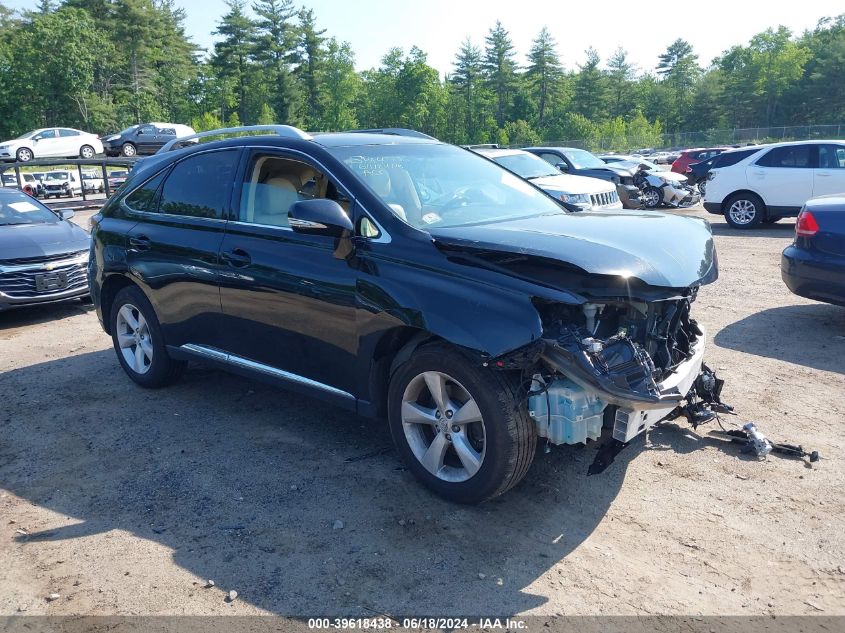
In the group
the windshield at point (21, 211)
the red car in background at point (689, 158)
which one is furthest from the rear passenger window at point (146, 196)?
the red car in background at point (689, 158)

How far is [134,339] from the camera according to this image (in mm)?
5688

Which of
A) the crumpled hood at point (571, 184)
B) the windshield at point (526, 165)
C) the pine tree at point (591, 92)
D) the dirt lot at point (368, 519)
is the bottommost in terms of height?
the dirt lot at point (368, 519)

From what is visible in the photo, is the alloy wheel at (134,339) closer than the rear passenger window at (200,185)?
No

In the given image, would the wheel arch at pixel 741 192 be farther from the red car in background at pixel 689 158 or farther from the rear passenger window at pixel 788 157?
the red car in background at pixel 689 158

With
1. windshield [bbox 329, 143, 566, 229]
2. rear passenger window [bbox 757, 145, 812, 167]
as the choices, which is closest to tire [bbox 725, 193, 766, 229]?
rear passenger window [bbox 757, 145, 812, 167]

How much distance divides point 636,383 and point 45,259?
725 centimetres

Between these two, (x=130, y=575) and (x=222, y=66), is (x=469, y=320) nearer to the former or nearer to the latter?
(x=130, y=575)

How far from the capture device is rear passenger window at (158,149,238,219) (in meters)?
4.80

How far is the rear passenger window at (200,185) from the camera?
4.80 metres

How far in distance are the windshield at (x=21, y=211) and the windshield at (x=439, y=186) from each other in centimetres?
644

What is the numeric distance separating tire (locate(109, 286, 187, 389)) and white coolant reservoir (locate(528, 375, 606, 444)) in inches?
128

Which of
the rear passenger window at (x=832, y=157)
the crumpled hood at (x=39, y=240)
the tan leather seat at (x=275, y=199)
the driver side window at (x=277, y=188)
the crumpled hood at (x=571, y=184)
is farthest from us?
the rear passenger window at (x=832, y=157)

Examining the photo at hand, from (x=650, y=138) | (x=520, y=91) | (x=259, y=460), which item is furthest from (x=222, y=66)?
(x=259, y=460)

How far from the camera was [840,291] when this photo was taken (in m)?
6.47
